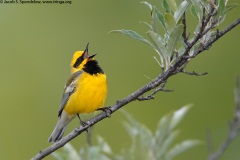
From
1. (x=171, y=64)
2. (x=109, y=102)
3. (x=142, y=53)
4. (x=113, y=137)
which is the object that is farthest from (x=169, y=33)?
(x=142, y=53)

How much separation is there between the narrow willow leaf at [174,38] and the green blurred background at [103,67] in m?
3.91

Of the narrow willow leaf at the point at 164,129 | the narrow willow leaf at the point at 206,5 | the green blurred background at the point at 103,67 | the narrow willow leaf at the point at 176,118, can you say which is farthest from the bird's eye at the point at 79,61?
the narrow willow leaf at the point at 206,5

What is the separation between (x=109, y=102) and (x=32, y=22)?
1789mm

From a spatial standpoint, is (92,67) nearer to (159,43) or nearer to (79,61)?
(79,61)

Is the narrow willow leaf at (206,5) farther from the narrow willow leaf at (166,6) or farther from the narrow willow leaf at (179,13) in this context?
the narrow willow leaf at (166,6)

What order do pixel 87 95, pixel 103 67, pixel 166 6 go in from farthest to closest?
pixel 103 67, pixel 87 95, pixel 166 6

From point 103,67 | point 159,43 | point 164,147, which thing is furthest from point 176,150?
point 103,67

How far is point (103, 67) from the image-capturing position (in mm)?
7434

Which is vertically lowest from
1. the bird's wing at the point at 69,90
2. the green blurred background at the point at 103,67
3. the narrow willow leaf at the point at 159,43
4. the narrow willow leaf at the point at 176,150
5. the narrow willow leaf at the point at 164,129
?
the green blurred background at the point at 103,67

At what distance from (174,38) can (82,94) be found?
1.78m

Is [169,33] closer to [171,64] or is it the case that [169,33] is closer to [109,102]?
[171,64]

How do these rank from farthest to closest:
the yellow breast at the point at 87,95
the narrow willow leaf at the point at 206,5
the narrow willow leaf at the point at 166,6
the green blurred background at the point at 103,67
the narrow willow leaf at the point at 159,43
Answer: the green blurred background at the point at 103,67 → the yellow breast at the point at 87,95 → the narrow willow leaf at the point at 166,6 → the narrow willow leaf at the point at 159,43 → the narrow willow leaf at the point at 206,5

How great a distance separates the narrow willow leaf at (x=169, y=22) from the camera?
2650mm

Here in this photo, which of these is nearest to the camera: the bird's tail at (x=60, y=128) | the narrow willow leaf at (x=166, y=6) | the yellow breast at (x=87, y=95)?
the narrow willow leaf at (x=166, y=6)
